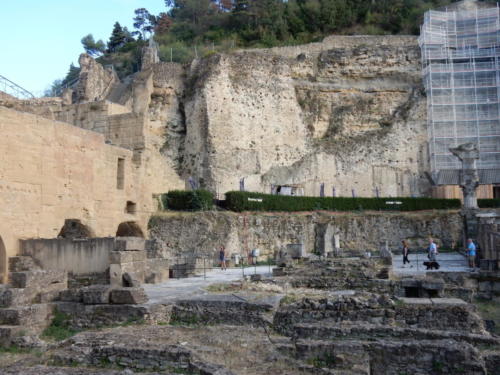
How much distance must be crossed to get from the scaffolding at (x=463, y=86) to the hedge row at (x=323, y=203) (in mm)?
6375

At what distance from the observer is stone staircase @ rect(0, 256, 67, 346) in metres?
9.08

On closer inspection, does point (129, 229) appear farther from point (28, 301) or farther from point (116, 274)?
point (28, 301)

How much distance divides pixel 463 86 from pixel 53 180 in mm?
29540

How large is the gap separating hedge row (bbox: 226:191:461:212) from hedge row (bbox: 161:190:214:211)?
5.67 ft

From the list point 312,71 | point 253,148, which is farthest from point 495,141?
point 253,148

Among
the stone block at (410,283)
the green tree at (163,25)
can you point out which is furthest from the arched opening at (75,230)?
the green tree at (163,25)

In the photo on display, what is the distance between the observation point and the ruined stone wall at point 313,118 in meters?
32.1

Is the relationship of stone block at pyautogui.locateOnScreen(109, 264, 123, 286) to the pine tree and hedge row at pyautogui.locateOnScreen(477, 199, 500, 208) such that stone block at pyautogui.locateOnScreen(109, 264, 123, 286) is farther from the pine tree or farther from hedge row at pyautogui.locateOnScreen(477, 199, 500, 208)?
the pine tree

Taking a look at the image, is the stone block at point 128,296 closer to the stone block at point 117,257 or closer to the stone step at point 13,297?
the stone step at point 13,297

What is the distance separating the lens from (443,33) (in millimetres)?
36500

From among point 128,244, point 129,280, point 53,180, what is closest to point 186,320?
point 129,280

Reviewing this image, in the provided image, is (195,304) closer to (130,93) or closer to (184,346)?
(184,346)

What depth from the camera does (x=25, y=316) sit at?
9297 mm

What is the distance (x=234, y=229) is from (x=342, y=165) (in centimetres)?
1361
